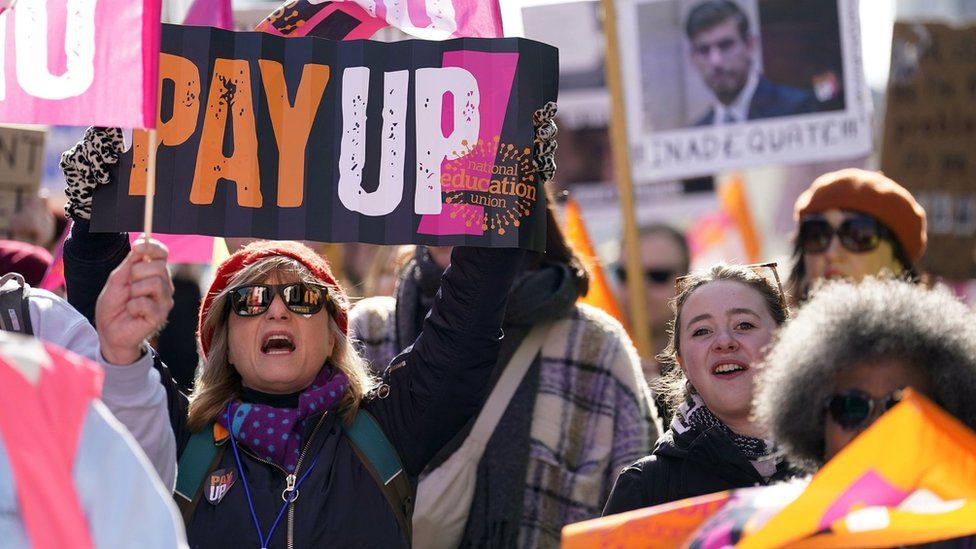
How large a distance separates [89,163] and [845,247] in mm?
2664

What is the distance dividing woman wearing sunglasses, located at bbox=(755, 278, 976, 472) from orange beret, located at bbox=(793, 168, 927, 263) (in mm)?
2460

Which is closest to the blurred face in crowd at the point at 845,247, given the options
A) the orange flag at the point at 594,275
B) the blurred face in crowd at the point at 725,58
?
the orange flag at the point at 594,275

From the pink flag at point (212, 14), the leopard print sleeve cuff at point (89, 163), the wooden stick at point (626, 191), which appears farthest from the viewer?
the wooden stick at point (626, 191)

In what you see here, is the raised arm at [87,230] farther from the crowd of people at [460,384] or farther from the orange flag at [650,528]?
the orange flag at [650,528]

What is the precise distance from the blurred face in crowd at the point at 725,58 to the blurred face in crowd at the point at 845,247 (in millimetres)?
1615

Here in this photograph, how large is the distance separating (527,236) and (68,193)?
1.03 meters

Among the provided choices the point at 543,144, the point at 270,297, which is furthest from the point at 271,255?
the point at 543,144

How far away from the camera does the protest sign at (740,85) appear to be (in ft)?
20.5

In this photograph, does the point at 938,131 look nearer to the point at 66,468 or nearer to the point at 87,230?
the point at 87,230

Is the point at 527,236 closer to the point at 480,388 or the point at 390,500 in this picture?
the point at 480,388

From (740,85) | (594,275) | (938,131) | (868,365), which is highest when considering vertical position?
(740,85)

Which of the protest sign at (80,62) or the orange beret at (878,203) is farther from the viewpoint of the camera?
the orange beret at (878,203)

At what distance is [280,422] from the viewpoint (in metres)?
3.26

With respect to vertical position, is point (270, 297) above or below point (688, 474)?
above
